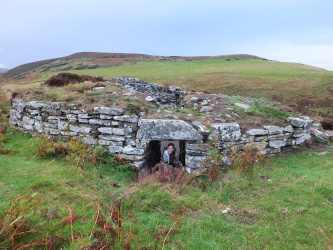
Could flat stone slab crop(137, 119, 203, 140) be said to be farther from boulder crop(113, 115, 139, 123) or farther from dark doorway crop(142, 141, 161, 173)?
dark doorway crop(142, 141, 161, 173)

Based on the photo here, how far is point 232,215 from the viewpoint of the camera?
4133mm

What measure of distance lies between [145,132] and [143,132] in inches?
2.7

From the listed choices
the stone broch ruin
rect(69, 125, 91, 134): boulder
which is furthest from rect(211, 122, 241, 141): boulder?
rect(69, 125, 91, 134): boulder

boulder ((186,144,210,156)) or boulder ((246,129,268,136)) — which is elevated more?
boulder ((246,129,268,136))

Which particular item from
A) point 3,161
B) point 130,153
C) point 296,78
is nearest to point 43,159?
point 3,161

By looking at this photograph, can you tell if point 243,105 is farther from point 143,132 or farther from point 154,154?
point 143,132

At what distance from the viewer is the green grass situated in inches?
133

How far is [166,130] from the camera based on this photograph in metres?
6.68

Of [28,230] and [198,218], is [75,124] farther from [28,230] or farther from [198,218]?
[198,218]

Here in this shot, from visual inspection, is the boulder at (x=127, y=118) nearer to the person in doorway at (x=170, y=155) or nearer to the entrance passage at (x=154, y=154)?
the entrance passage at (x=154, y=154)

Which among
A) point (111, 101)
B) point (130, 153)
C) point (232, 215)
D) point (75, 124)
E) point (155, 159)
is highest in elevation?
point (111, 101)

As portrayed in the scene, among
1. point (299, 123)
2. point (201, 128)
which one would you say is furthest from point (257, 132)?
point (201, 128)

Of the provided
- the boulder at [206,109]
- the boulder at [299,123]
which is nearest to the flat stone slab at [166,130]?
the boulder at [206,109]

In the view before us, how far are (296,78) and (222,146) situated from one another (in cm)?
2249
